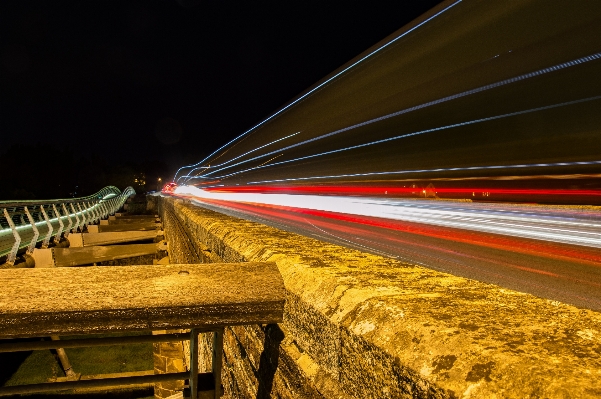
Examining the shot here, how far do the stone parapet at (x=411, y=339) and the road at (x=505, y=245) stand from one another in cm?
205

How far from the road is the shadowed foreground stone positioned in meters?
2.68

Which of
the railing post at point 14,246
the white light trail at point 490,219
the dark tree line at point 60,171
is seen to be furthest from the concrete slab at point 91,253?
the dark tree line at point 60,171

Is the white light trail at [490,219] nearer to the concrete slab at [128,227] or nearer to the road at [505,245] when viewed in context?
the road at [505,245]

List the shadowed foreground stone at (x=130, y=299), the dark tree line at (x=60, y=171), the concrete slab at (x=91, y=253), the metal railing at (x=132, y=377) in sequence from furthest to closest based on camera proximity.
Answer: the dark tree line at (x=60, y=171), the concrete slab at (x=91, y=253), the metal railing at (x=132, y=377), the shadowed foreground stone at (x=130, y=299)

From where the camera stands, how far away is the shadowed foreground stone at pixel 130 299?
187 cm

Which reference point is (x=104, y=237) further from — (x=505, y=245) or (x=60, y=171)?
(x=60, y=171)

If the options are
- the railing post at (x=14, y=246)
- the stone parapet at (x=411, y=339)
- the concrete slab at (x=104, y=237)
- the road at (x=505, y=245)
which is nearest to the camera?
the stone parapet at (x=411, y=339)

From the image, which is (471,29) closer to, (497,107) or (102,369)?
(497,107)

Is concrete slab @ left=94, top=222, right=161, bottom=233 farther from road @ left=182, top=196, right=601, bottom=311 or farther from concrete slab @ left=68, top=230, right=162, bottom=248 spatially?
road @ left=182, top=196, right=601, bottom=311

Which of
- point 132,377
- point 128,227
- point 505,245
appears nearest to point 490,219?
point 505,245

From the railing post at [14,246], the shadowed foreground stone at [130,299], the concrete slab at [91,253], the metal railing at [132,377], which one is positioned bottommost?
the concrete slab at [91,253]

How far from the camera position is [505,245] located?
7230 millimetres

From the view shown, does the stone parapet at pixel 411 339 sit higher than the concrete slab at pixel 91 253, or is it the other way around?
the stone parapet at pixel 411 339

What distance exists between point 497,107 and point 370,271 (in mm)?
12910
